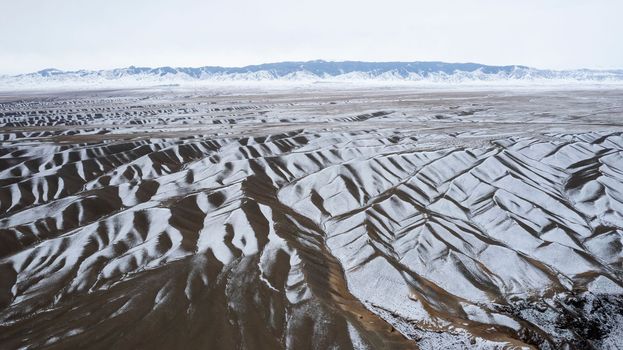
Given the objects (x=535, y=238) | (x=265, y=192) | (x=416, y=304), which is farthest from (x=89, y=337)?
(x=535, y=238)

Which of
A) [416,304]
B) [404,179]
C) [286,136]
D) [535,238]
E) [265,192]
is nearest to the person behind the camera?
[416,304]

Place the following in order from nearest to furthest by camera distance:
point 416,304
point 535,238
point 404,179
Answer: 1. point 416,304
2. point 535,238
3. point 404,179

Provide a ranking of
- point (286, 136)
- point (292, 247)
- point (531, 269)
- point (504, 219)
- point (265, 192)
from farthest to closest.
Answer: point (286, 136) < point (265, 192) < point (504, 219) < point (292, 247) < point (531, 269)

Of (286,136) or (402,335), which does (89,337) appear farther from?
(286,136)

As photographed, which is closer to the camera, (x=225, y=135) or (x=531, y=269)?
(x=531, y=269)

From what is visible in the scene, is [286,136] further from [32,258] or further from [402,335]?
[402,335]

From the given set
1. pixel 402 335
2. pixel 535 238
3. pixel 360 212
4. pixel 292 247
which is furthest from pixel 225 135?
pixel 402 335
